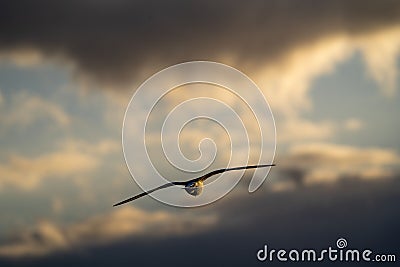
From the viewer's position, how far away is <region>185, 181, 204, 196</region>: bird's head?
17512 centimetres

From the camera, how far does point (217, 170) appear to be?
185 m

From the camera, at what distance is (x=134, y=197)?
18975cm

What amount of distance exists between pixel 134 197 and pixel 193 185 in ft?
58.3

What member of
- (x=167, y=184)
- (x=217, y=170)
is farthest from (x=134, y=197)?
(x=217, y=170)

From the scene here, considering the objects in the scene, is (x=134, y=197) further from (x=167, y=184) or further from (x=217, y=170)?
(x=217, y=170)

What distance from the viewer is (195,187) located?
178750 mm

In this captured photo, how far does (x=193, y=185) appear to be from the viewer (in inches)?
7087

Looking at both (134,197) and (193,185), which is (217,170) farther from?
(134,197)

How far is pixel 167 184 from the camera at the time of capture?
189 metres

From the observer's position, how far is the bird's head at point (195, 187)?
175 m

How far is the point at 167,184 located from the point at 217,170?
13.0 metres

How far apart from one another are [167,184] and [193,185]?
10825 mm

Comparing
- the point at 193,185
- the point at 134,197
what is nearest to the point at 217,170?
the point at 193,185
